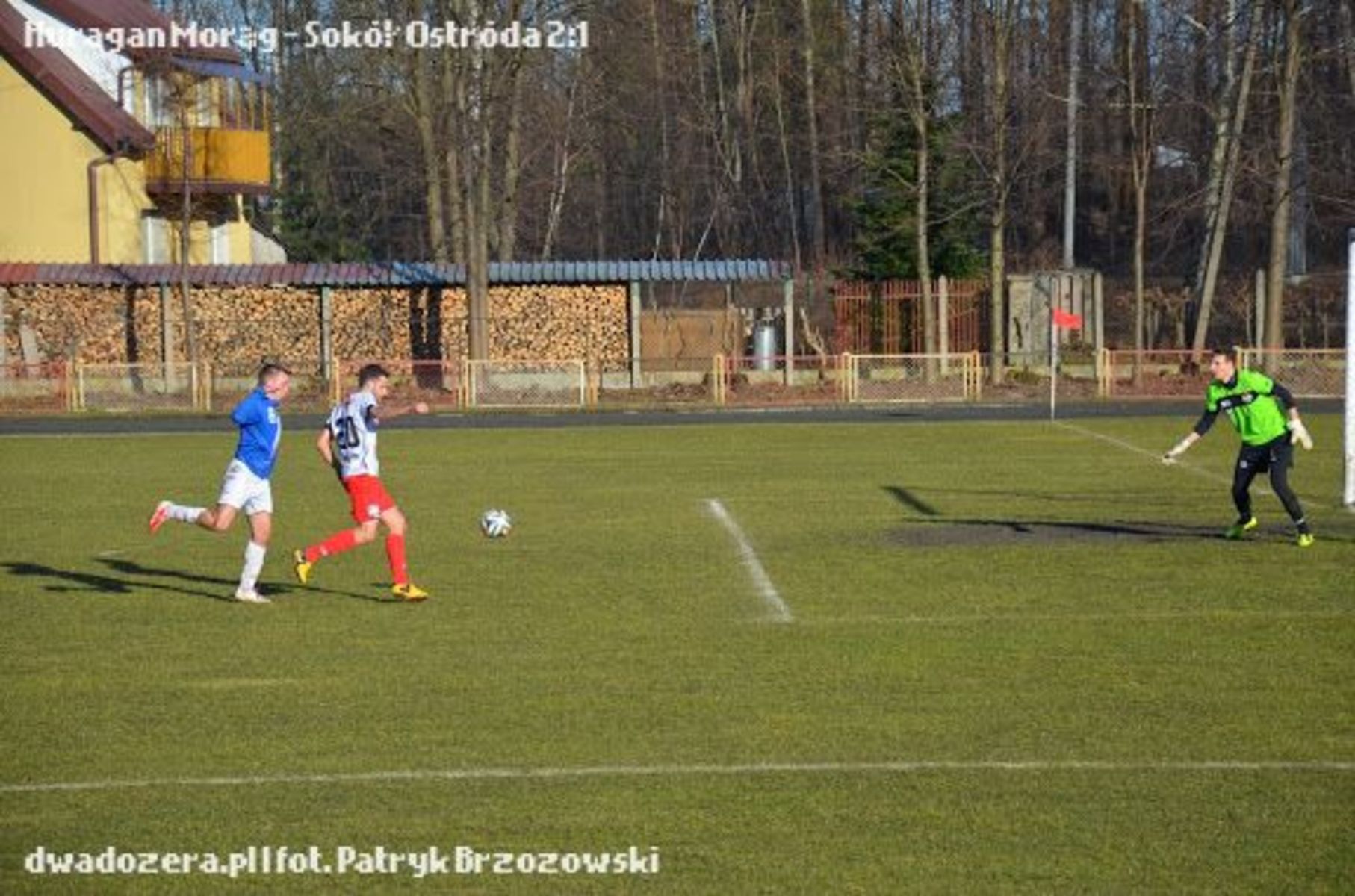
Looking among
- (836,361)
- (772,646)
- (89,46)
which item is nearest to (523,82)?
(89,46)

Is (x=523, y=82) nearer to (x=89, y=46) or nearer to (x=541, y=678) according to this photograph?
(x=89, y=46)

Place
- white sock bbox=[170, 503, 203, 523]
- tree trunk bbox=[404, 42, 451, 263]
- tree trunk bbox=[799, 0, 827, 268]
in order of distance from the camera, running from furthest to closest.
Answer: tree trunk bbox=[799, 0, 827, 268], tree trunk bbox=[404, 42, 451, 263], white sock bbox=[170, 503, 203, 523]

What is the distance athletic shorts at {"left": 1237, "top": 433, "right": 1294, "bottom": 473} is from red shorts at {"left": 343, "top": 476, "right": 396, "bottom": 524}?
8.50 meters

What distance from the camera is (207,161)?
52875 millimetres

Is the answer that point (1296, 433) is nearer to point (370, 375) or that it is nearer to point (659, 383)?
point (370, 375)

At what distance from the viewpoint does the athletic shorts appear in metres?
19.3

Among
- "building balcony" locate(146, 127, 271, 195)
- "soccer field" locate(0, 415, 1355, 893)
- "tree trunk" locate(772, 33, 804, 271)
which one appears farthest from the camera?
"tree trunk" locate(772, 33, 804, 271)

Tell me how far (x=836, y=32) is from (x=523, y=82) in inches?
525

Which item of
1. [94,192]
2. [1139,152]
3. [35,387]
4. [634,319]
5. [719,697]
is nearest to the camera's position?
[719,697]

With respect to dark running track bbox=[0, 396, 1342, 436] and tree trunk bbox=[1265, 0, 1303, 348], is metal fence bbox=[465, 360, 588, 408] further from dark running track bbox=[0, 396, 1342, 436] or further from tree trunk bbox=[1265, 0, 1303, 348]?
tree trunk bbox=[1265, 0, 1303, 348]

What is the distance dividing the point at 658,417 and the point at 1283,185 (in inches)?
672

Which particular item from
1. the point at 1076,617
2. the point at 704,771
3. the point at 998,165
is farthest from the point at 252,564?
the point at 998,165
